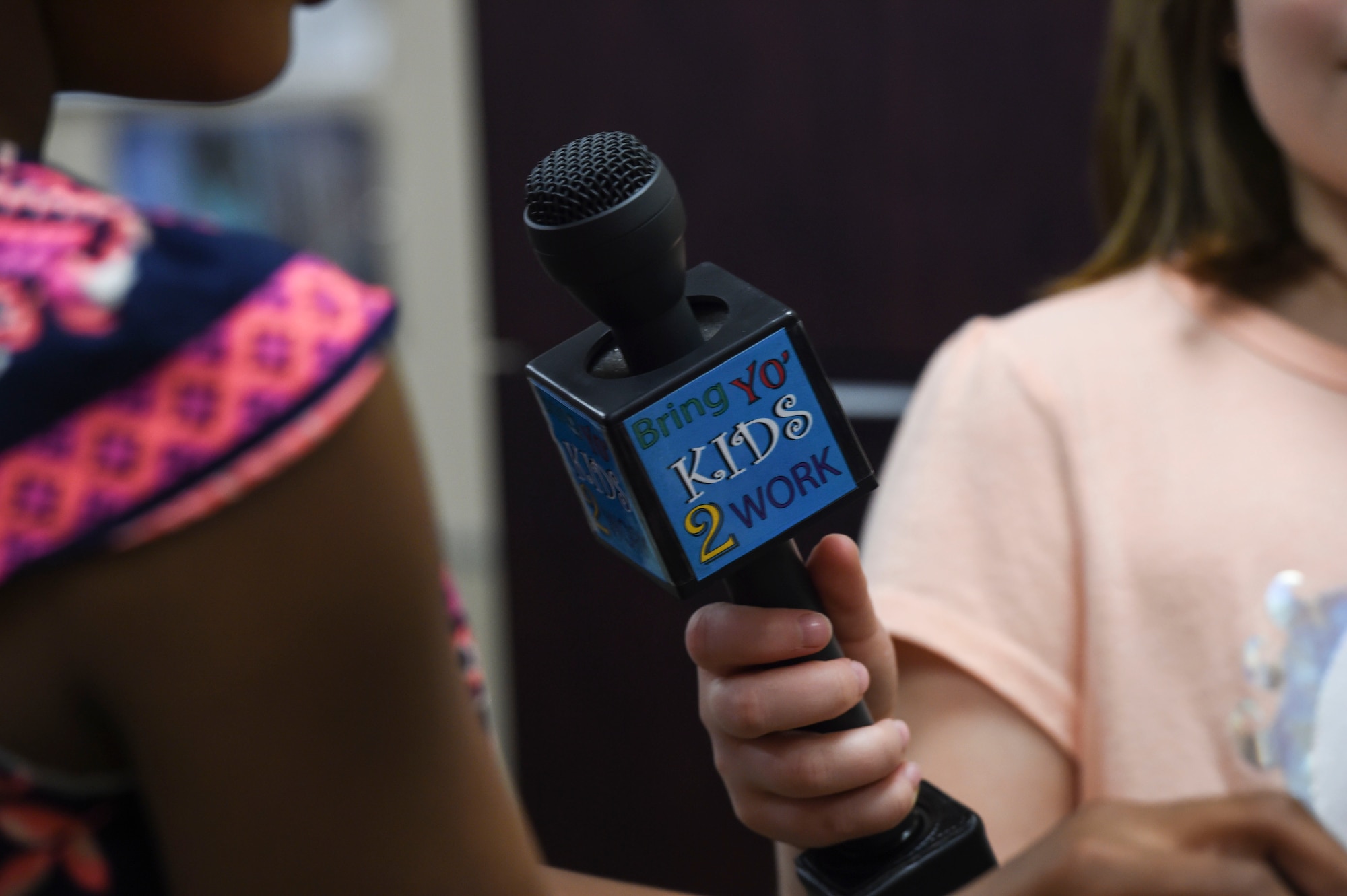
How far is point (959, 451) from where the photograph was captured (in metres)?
0.76

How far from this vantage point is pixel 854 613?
489 mm

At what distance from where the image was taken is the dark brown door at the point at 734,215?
0.97 metres

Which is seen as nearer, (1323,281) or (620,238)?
(620,238)

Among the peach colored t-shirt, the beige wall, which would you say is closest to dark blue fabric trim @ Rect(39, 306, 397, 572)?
the peach colored t-shirt

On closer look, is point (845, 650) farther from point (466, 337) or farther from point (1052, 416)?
point (466, 337)

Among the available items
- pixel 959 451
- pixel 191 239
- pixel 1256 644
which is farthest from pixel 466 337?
pixel 191 239

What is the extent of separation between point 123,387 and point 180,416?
0.06ft

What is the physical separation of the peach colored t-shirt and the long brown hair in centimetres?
5

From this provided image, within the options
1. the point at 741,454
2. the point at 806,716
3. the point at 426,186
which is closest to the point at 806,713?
the point at 806,716

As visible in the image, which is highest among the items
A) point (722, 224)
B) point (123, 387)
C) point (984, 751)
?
point (123, 387)

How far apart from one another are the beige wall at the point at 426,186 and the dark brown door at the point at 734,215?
30.9 inches

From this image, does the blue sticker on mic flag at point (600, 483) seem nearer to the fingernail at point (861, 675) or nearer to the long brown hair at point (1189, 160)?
the fingernail at point (861, 675)

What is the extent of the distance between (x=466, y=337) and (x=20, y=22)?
5.48 feet

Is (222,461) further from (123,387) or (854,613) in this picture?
(854,613)
